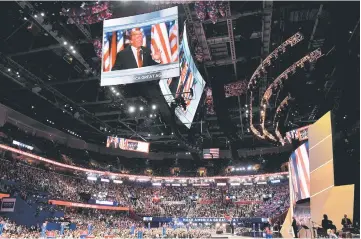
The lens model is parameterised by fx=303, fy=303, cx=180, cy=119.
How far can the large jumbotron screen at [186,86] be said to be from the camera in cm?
1307

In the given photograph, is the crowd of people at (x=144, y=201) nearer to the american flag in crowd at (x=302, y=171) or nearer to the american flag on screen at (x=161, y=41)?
the american flag in crowd at (x=302, y=171)

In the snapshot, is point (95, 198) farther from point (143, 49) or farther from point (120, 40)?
point (143, 49)

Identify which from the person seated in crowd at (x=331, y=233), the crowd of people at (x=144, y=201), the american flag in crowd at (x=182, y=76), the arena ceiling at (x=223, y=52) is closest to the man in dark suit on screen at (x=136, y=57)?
the american flag in crowd at (x=182, y=76)

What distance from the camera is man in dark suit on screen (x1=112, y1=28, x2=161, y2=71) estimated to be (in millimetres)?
9984

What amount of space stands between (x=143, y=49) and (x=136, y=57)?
1.19 feet

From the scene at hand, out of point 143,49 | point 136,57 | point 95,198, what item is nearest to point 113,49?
point 136,57

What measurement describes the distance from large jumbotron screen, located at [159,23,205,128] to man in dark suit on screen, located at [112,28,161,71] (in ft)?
7.67

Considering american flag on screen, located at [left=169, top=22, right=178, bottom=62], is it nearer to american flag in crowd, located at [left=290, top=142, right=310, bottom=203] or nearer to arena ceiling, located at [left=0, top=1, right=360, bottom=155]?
arena ceiling, located at [left=0, top=1, right=360, bottom=155]

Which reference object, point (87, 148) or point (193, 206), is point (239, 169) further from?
point (87, 148)

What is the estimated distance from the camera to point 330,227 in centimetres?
1120

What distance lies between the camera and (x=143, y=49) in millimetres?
10039

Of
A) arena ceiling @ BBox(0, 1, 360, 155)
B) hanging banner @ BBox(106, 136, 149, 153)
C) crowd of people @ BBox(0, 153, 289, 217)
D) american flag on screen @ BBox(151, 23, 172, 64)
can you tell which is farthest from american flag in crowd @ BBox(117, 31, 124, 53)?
crowd of people @ BBox(0, 153, 289, 217)

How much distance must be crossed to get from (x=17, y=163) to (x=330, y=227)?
35558mm

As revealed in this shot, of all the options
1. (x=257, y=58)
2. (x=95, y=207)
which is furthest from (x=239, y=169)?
(x=257, y=58)
